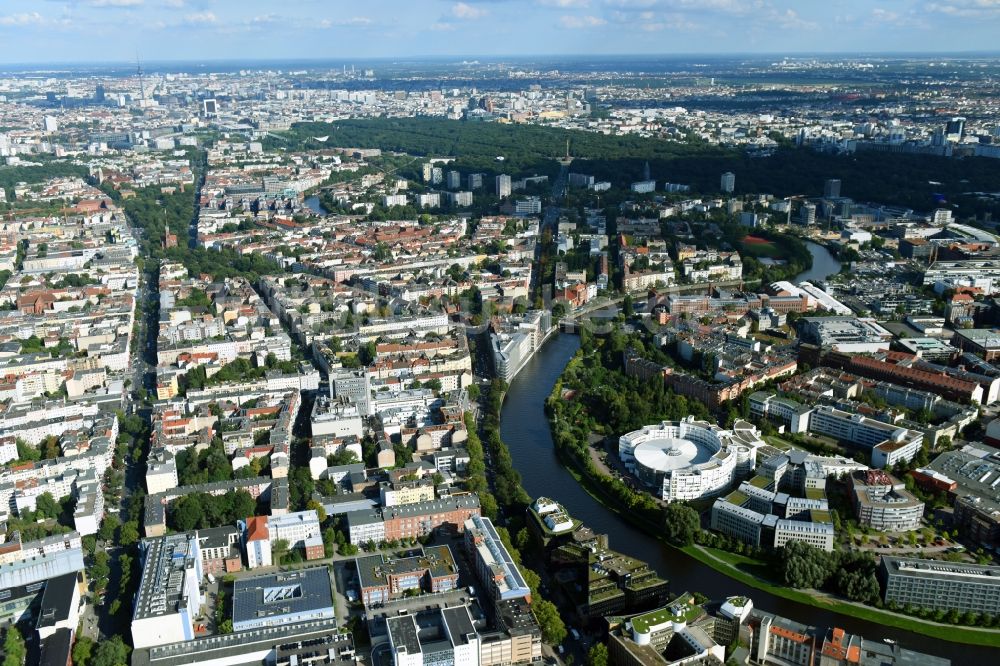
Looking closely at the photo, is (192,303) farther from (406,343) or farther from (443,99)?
(443,99)

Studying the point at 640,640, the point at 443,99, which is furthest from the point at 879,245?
the point at 443,99

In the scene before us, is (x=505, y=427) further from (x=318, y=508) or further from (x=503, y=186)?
(x=503, y=186)

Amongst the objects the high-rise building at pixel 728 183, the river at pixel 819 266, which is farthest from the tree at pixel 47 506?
the high-rise building at pixel 728 183

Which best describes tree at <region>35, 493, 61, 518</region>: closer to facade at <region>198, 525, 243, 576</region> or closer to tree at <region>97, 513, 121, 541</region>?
tree at <region>97, 513, 121, 541</region>

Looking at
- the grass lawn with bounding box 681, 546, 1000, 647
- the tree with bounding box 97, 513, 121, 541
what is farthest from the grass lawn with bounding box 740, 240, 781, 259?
the tree with bounding box 97, 513, 121, 541

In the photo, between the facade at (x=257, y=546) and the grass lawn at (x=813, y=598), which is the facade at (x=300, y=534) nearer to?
the facade at (x=257, y=546)
